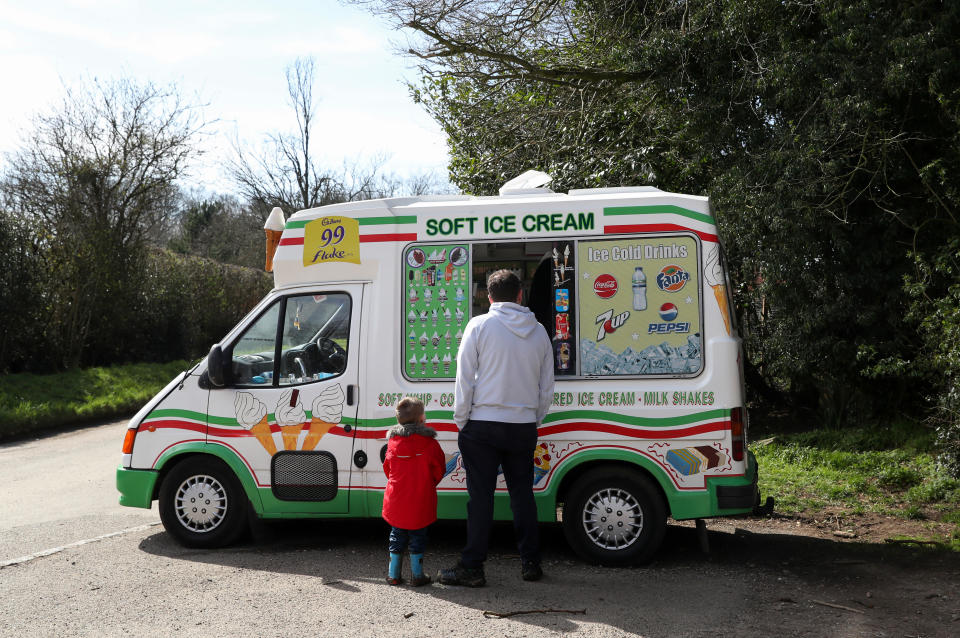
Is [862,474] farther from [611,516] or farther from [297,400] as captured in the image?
[297,400]

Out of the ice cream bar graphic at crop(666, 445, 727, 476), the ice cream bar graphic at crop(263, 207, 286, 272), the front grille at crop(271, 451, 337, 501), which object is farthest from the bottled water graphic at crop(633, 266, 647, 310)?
the ice cream bar graphic at crop(263, 207, 286, 272)

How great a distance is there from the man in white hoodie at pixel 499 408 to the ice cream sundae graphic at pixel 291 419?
1387 millimetres

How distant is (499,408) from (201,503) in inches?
99.0

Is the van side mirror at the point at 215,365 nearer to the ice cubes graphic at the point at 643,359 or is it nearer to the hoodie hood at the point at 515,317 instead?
the hoodie hood at the point at 515,317

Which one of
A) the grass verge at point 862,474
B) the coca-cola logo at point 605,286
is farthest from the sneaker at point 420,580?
the grass verge at point 862,474

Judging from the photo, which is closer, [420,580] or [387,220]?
[420,580]

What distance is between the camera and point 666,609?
482 cm

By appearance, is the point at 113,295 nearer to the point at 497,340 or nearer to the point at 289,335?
the point at 289,335

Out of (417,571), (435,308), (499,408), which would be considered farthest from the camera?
(435,308)

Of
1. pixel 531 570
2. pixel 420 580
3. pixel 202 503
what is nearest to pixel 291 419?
pixel 202 503

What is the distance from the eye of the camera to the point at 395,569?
5293 millimetres

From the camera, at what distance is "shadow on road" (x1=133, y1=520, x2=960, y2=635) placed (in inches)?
192

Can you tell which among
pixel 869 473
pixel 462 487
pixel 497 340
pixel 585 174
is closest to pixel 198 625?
pixel 462 487

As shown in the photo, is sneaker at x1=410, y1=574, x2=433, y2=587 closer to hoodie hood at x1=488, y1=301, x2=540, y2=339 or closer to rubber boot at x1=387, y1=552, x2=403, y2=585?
rubber boot at x1=387, y1=552, x2=403, y2=585
